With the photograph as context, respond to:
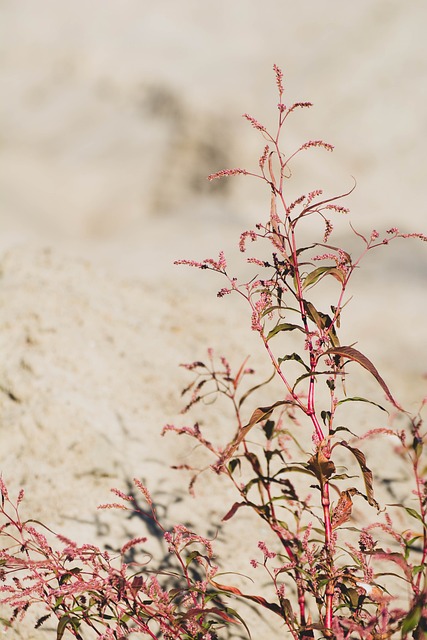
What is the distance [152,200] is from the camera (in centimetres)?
702

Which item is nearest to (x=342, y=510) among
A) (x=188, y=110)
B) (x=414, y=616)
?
(x=414, y=616)

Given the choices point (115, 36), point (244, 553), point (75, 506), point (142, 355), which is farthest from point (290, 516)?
point (115, 36)

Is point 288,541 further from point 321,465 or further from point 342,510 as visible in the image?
point 321,465

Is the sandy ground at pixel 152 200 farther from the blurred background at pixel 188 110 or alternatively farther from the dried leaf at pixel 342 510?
the dried leaf at pixel 342 510

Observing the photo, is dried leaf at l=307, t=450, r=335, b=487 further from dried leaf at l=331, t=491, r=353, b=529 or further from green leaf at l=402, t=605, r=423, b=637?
green leaf at l=402, t=605, r=423, b=637

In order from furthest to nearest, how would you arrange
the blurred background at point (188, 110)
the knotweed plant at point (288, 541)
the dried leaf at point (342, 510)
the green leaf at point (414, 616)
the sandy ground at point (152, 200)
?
the blurred background at point (188, 110) < the sandy ground at point (152, 200) < the dried leaf at point (342, 510) < the knotweed plant at point (288, 541) < the green leaf at point (414, 616)

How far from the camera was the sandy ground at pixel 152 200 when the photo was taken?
3232mm

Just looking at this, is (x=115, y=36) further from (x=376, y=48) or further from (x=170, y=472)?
(x=170, y=472)

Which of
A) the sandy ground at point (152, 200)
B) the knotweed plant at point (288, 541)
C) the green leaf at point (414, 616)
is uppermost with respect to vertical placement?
the sandy ground at point (152, 200)

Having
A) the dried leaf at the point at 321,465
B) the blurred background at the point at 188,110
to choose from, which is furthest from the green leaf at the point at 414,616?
the blurred background at the point at 188,110

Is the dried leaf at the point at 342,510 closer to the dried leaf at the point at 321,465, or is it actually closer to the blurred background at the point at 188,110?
the dried leaf at the point at 321,465

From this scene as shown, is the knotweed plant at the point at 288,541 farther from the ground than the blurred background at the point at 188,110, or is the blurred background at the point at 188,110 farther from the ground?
the blurred background at the point at 188,110

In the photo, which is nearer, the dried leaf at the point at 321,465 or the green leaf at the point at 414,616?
the green leaf at the point at 414,616

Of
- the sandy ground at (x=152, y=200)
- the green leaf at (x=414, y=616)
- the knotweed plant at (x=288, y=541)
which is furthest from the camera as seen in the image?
the sandy ground at (x=152, y=200)
